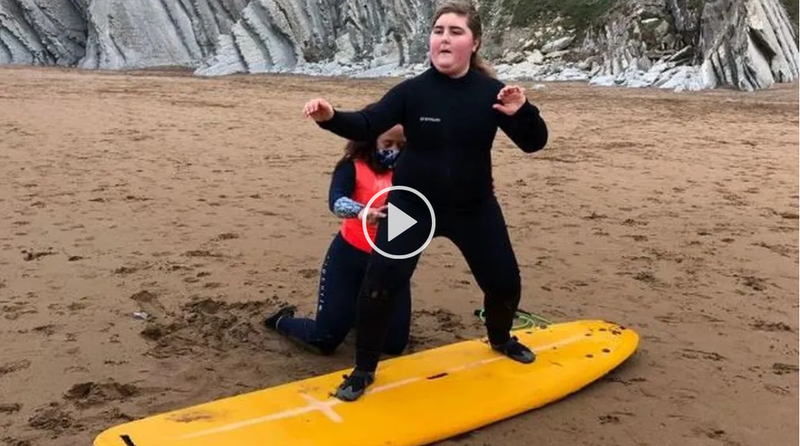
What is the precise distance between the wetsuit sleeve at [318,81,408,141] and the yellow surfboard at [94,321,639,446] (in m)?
1.21

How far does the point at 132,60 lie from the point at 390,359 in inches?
1332

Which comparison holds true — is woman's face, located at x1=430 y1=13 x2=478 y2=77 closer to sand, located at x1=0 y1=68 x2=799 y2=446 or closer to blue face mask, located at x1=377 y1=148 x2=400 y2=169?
blue face mask, located at x1=377 y1=148 x2=400 y2=169

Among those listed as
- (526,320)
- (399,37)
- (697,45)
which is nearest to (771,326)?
(526,320)

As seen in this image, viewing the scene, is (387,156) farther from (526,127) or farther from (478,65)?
(526,127)

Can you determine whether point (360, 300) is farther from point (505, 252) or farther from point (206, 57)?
point (206, 57)

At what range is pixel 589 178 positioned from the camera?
9062 millimetres

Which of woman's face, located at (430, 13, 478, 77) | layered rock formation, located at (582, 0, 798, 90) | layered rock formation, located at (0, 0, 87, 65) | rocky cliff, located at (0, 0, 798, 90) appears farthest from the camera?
layered rock formation, located at (0, 0, 87, 65)

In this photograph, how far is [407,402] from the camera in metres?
3.60

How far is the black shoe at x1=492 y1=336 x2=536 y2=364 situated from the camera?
4.10 metres

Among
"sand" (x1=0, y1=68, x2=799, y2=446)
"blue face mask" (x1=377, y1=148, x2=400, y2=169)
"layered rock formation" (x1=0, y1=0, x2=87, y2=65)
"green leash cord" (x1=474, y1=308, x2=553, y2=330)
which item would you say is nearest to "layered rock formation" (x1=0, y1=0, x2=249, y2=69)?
"layered rock formation" (x1=0, y1=0, x2=87, y2=65)

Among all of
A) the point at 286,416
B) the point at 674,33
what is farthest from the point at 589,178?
the point at 674,33

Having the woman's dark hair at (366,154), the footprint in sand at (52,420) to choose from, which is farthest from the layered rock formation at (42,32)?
the footprint in sand at (52,420)
